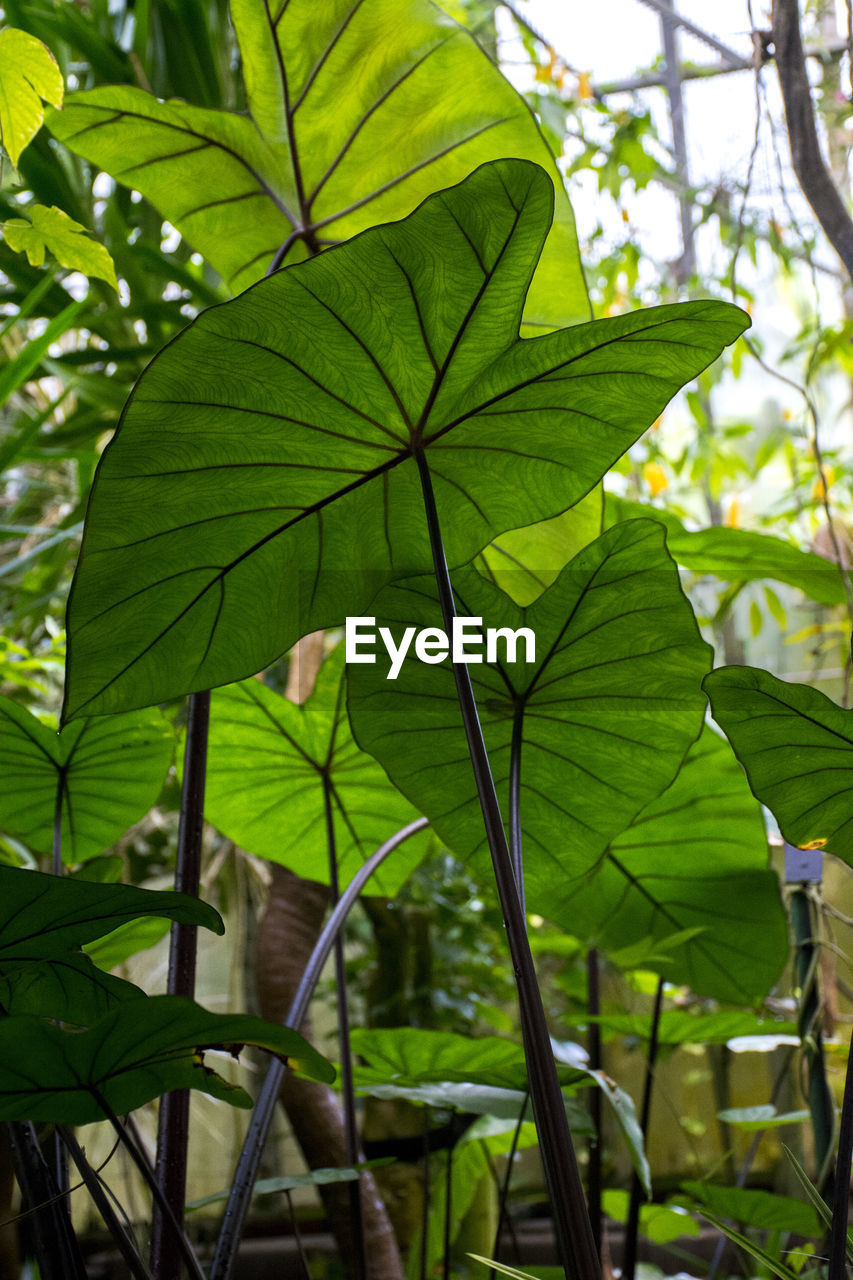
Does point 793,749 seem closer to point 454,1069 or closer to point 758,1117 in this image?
point 454,1069

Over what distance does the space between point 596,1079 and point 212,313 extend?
710 millimetres

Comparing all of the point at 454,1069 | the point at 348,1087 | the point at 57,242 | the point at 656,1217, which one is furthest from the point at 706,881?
the point at 57,242

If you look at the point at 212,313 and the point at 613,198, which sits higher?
the point at 613,198

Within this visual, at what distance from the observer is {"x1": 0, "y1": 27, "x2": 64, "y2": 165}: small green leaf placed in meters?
0.65

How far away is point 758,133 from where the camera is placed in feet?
3.14

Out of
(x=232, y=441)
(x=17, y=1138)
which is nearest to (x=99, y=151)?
(x=232, y=441)

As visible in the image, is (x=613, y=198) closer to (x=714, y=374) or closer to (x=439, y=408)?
(x=714, y=374)

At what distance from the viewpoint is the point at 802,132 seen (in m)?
0.91

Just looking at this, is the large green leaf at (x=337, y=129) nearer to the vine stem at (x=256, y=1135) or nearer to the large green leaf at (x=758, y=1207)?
the vine stem at (x=256, y=1135)

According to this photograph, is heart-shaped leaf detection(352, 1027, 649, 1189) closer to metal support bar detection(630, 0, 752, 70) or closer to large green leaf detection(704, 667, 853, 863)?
large green leaf detection(704, 667, 853, 863)

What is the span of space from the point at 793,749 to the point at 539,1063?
264mm

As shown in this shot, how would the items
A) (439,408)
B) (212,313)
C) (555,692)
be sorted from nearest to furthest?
(212,313)
(439,408)
(555,692)

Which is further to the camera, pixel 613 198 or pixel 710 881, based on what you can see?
pixel 613 198

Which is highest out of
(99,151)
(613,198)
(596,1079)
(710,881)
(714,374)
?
(613,198)
